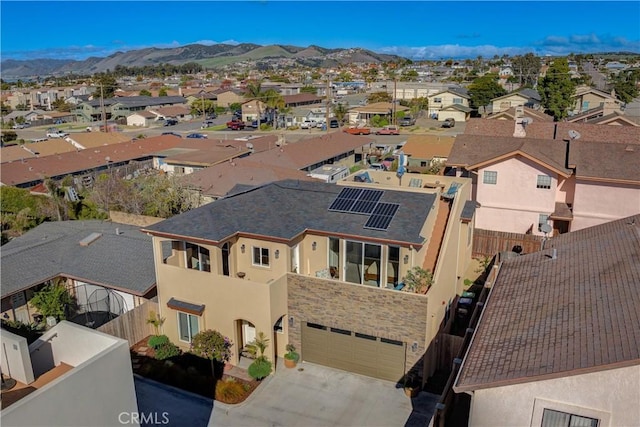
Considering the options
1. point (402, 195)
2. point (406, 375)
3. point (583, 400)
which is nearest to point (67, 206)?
point (402, 195)

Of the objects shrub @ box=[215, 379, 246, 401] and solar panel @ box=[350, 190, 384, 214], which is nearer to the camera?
shrub @ box=[215, 379, 246, 401]

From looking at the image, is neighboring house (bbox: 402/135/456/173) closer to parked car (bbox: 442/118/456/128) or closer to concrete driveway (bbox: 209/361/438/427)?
parked car (bbox: 442/118/456/128)

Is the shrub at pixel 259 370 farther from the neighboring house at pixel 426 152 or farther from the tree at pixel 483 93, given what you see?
the tree at pixel 483 93

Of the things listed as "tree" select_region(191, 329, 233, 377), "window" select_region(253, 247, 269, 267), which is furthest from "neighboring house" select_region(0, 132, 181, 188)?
"tree" select_region(191, 329, 233, 377)


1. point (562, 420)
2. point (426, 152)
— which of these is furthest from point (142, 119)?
point (562, 420)

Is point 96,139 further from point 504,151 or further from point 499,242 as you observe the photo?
point 499,242

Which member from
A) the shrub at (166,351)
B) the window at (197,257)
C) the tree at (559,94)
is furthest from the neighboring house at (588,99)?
the shrub at (166,351)
